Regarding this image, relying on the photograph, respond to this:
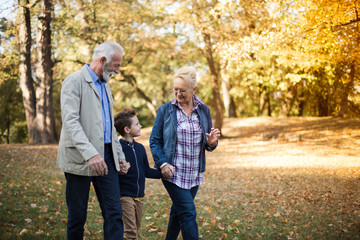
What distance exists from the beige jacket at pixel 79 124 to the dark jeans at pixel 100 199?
154mm

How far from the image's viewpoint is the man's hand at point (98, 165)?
10.1ft

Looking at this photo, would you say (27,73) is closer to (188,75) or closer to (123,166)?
(123,166)

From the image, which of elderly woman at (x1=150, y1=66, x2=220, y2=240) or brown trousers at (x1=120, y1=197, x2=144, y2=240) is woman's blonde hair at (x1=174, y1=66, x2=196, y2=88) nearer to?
elderly woman at (x1=150, y1=66, x2=220, y2=240)

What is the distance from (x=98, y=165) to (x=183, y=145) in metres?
1.02

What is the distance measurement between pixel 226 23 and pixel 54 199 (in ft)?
45.4

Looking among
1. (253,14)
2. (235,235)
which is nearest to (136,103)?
(253,14)

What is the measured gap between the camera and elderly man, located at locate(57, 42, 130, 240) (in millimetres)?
3139

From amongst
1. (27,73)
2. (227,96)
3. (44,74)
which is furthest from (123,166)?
(227,96)

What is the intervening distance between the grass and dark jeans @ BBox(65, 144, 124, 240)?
1.84 m

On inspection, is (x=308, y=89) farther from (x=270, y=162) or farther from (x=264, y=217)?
(x=264, y=217)

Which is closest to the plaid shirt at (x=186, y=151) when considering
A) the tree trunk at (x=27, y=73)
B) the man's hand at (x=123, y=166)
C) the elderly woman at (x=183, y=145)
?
the elderly woman at (x=183, y=145)

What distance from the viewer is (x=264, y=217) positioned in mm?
6348

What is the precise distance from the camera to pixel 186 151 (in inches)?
148

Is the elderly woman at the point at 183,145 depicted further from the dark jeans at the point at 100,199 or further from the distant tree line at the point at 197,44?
the distant tree line at the point at 197,44
